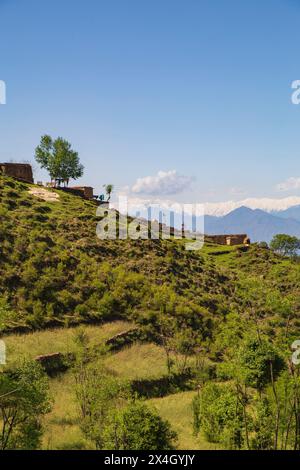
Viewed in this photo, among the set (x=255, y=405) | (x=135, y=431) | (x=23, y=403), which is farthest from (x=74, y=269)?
(x=135, y=431)

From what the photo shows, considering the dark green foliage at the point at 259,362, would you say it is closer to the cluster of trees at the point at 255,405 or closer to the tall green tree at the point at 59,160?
the cluster of trees at the point at 255,405

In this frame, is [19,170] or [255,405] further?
[19,170]

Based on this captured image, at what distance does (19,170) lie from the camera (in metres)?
93.4

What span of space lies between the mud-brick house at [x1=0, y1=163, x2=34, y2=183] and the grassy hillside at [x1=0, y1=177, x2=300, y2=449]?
17657 mm

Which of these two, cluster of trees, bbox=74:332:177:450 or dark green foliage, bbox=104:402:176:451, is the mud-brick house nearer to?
cluster of trees, bbox=74:332:177:450

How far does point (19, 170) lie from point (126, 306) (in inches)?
2225

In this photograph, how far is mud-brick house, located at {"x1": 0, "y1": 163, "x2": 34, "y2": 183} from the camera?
9181 centimetres

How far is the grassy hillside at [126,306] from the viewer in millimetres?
28367

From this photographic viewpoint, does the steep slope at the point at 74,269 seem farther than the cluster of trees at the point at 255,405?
Yes

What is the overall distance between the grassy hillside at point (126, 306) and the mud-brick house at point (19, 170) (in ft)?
57.9

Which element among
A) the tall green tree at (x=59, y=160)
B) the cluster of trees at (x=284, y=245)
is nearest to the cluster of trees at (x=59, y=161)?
the tall green tree at (x=59, y=160)

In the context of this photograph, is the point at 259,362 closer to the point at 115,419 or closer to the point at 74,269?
the point at 115,419

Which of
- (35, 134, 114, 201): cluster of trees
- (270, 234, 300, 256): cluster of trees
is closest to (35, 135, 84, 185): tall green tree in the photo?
(35, 134, 114, 201): cluster of trees
